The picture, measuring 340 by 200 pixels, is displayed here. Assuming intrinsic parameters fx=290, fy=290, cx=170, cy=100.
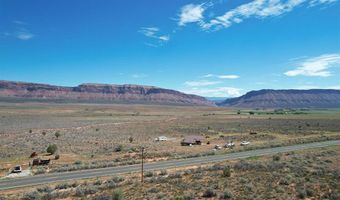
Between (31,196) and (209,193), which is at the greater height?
(209,193)

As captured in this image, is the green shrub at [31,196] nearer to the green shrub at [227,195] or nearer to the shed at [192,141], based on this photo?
the green shrub at [227,195]

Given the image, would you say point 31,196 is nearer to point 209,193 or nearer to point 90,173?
point 90,173

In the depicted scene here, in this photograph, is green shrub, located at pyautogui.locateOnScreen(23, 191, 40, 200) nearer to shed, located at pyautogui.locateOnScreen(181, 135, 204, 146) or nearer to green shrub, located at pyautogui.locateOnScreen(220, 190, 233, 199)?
green shrub, located at pyautogui.locateOnScreen(220, 190, 233, 199)

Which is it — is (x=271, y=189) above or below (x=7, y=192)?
above

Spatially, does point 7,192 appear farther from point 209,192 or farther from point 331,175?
point 331,175

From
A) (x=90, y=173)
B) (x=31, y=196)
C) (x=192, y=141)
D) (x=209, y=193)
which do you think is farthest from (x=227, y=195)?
(x=192, y=141)

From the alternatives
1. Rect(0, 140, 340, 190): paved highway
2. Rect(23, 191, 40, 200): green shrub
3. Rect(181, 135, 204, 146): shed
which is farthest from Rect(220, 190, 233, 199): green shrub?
Rect(181, 135, 204, 146): shed

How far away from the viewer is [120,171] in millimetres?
30312

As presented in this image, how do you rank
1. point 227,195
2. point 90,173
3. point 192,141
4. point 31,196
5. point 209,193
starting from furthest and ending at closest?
point 192,141, point 90,173, point 31,196, point 209,193, point 227,195

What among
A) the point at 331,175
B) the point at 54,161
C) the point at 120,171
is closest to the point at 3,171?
the point at 54,161

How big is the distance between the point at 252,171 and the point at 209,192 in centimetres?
840

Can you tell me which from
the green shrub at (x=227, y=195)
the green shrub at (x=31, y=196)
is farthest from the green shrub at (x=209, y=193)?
the green shrub at (x=31, y=196)

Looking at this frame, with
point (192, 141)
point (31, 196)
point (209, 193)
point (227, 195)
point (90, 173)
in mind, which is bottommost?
point (90, 173)

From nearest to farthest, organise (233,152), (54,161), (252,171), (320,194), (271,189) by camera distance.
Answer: (320,194)
(271,189)
(252,171)
(54,161)
(233,152)
